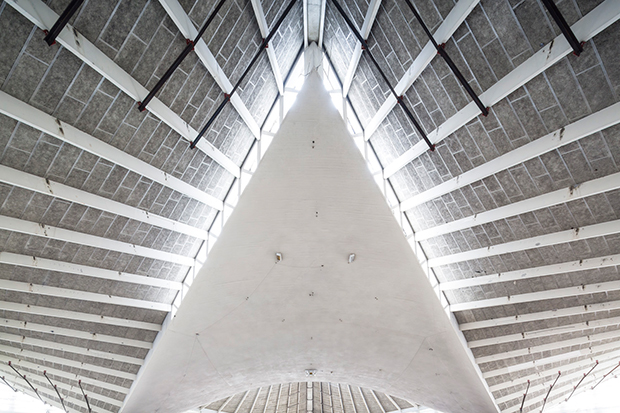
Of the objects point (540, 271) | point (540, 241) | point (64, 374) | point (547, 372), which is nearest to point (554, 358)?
point (547, 372)

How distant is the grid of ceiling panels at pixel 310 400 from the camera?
34812 millimetres

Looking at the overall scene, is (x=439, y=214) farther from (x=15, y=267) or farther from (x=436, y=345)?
(x=15, y=267)

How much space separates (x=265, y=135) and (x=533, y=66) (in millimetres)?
11128

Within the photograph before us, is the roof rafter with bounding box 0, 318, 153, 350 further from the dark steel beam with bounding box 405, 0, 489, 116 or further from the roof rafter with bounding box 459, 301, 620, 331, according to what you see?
the dark steel beam with bounding box 405, 0, 489, 116

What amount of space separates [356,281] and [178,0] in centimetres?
1213

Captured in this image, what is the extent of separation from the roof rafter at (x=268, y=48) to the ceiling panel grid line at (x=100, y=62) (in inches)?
168

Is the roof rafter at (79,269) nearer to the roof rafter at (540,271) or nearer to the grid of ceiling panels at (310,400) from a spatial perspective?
the roof rafter at (540,271)

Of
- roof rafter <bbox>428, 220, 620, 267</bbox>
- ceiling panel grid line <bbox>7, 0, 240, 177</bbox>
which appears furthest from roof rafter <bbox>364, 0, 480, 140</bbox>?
ceiling panel grid line <bbox>7, 0, 240, 177</bbox>

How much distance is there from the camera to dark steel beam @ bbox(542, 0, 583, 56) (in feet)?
28.1

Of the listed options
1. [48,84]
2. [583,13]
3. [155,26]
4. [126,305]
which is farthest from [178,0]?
[126,305]

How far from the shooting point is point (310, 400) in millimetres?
36062

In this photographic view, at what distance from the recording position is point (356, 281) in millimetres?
16438

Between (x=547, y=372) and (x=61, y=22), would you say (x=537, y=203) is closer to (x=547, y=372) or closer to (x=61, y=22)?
(x=61, y=22)

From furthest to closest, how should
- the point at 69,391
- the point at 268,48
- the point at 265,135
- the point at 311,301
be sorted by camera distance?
the point at 69,391, the point at 265,135, the point at 311,301, the point at 268,48
